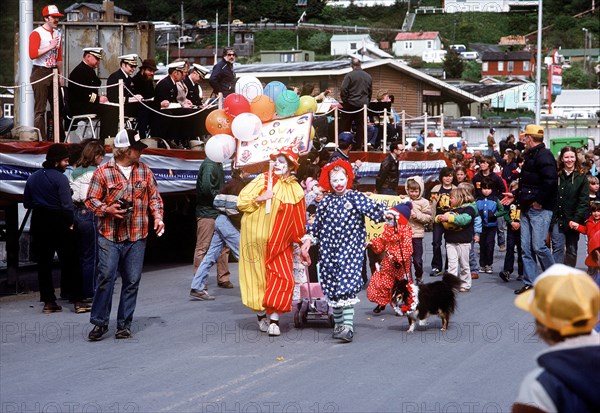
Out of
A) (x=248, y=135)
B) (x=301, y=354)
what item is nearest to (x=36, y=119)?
(x=248, y=135)

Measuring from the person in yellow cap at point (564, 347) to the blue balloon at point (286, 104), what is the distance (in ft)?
25.1

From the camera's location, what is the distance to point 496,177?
52.7ft

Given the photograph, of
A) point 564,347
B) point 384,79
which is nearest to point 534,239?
point 564,347

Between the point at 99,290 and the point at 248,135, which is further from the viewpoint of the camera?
the point at 248,135

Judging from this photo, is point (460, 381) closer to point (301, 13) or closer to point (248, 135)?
point (248, 135)

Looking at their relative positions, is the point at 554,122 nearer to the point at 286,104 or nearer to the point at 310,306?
the point at 286,104

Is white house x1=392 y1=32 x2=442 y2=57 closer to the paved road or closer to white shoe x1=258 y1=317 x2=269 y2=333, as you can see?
the paved road

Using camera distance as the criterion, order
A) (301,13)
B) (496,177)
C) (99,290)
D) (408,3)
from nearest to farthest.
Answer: (99,290) → (496,177) → (301,13) → (408,3)

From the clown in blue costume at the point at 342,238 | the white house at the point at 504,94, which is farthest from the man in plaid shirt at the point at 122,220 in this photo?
the white house at the point at 504,94

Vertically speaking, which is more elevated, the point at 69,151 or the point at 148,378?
the point at 69,151

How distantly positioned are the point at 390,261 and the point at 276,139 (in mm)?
1808

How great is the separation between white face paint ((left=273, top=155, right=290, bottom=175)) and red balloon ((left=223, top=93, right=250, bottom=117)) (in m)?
1.32

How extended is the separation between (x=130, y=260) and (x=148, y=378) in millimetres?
1972

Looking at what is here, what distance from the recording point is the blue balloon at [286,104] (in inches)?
444
